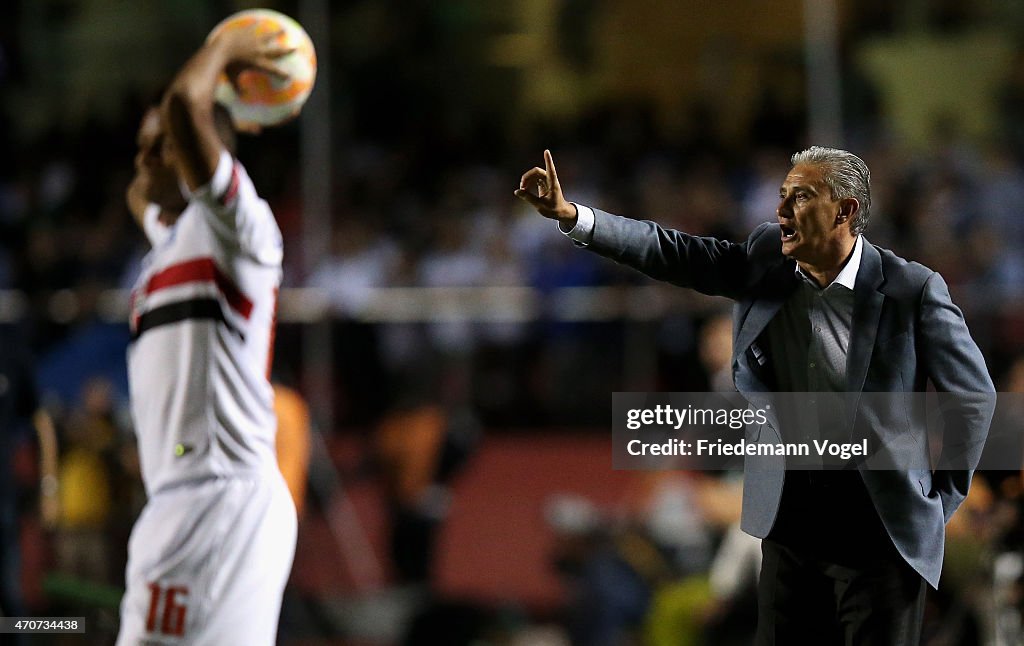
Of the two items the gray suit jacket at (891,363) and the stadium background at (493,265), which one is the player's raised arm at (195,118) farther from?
the stadium background at (493,265)

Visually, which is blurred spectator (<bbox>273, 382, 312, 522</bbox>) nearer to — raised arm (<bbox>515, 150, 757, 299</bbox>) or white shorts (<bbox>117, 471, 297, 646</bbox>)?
white shorts (<bbox>117, 471, 297, 646</bbox>)

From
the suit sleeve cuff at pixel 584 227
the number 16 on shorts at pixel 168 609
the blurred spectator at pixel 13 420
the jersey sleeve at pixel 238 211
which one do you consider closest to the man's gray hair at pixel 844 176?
the suit sleeve cuff at pixel 584 227

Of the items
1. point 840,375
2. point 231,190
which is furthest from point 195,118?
point 840,375

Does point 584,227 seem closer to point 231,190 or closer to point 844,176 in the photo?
point 844,176

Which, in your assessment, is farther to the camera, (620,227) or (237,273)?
(237,273)

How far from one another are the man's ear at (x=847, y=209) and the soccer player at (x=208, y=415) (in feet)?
5.15

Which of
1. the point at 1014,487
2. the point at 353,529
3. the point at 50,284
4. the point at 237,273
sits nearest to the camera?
the point at 237,273

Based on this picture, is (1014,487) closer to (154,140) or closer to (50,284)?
(154,140)

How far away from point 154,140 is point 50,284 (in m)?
6.71

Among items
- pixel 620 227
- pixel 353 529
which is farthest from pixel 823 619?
pixel 353 529

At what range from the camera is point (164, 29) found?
47.3 feet

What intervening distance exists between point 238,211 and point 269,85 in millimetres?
728

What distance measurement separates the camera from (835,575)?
3506 mm

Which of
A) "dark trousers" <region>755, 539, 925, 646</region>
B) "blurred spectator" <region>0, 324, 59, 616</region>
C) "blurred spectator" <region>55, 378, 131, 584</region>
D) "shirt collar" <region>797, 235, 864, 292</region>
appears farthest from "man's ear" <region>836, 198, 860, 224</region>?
"blurred spectator" <region>55, 378, 131, 584</region>
